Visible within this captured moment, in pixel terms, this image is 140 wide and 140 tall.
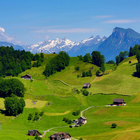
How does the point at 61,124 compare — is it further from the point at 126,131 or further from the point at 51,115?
the point at 126,131

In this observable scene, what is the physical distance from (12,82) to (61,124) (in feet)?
216

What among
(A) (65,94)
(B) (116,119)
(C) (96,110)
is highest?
(A) (65,94)

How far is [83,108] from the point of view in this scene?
13425 cm

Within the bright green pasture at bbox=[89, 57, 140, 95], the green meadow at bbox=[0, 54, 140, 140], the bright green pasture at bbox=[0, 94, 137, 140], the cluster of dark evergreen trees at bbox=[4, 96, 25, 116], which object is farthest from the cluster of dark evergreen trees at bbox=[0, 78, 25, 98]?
the bright green pasture at bbox=[89, 57, 140, 95]

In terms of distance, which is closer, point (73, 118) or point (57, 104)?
point (73, 118)

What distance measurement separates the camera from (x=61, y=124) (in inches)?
4299

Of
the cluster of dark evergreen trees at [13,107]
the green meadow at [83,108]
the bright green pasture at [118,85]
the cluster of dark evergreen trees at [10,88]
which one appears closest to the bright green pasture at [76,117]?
the green meadow at [83,108]

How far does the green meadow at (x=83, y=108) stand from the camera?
8944 centimetres

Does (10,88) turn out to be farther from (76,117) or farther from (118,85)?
(118,85)

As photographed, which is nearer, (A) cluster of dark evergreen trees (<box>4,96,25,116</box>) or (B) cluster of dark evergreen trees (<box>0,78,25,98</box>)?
(A) cluster of dark evergreen trees (<box>4,96,25,116</box>)

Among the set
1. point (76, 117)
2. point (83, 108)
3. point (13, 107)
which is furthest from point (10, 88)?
point (76, 117)

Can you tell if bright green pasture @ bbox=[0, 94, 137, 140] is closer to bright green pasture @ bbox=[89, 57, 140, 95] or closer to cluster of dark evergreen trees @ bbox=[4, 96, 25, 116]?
cluster of dark evergreen trees @ bbox=[4, 96, 25, 116]

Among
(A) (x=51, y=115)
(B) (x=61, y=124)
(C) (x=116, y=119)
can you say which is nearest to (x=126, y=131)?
(C) (x=116, y=119)

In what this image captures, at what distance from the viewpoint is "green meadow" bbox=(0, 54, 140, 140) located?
8944 centimetres
